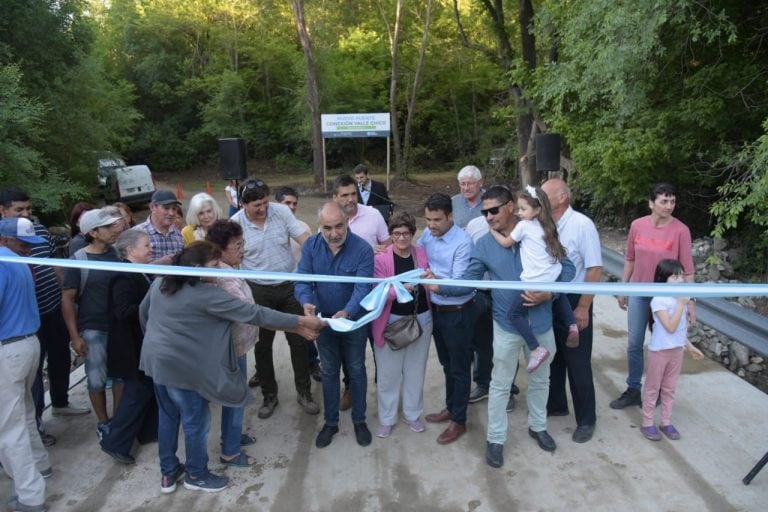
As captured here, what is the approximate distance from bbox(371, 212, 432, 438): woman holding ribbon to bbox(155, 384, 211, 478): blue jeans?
1.23 meters

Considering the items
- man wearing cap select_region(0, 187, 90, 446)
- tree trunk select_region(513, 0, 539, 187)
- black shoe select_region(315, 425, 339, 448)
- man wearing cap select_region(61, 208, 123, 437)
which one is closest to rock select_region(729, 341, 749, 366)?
black shoe select_region(315, 425, 339, 448)

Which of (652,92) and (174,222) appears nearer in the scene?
(174,222)

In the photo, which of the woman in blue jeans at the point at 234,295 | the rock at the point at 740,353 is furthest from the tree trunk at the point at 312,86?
the woman in blue jeans at the point at 234,295

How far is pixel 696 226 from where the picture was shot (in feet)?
36.8

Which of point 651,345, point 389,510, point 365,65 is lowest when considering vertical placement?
point 389,510

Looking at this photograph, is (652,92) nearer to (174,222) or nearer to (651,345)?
(651,345)

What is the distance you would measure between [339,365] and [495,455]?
119 centimetres

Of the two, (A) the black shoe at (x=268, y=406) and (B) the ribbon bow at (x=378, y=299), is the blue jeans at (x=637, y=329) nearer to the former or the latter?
(B) the ribbon bow at (x=378, y=299)

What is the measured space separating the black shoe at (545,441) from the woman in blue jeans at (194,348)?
171 centimetres

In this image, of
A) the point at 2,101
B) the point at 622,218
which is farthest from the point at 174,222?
the point at 622,218

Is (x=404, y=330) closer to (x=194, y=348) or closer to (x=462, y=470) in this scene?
(x=462, y=470)

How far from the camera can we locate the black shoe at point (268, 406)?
14.6 feet

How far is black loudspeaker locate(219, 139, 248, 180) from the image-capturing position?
24.8 feet

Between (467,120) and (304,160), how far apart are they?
898 centimetres
